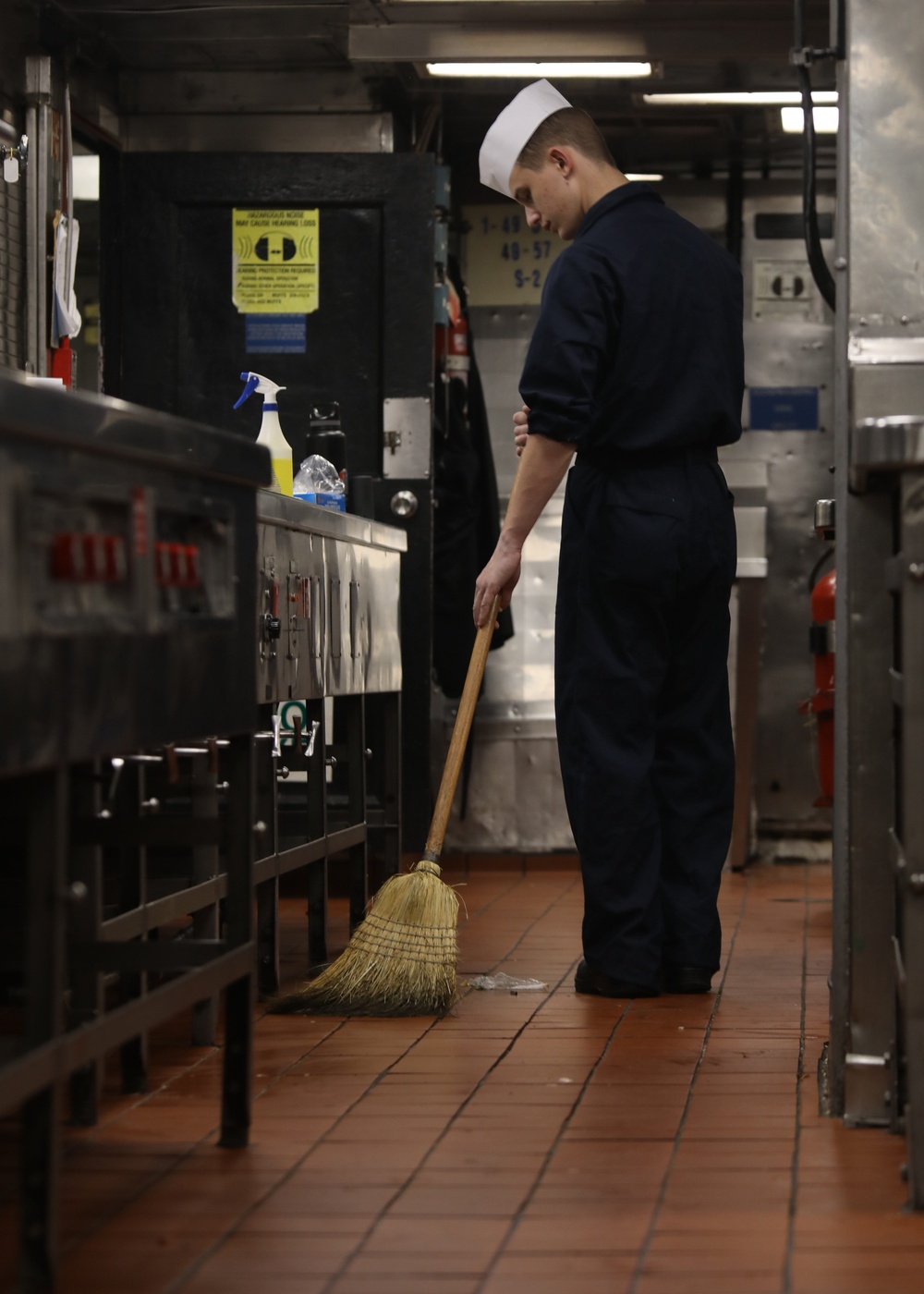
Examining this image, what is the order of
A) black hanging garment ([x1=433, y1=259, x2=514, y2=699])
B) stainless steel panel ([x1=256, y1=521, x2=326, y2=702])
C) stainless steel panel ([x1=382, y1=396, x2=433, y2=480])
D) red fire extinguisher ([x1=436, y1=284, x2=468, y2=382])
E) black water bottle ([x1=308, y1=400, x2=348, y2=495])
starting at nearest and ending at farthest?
stainless steel panel ([x1=256, y1=521, x2=326, y2=702]), black water bottle ([x1=308, y1=400, x2=348, y2=495]), stainless steel panel ([x1=382, y1=396, x2=433, y2=480]), black hanging garment ([x1=433, y1=259, x2=514, y2=699]), red fire extinguisher ([x1=436, y1=284, x2=468, y2=382])

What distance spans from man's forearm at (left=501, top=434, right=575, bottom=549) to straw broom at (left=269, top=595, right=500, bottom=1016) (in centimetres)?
70

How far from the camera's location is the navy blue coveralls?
130 inches

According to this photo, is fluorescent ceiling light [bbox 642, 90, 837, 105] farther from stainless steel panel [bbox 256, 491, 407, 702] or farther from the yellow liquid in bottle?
the yellow liquid in bottle

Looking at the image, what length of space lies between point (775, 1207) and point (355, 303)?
367cm

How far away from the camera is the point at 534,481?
3.35 meters

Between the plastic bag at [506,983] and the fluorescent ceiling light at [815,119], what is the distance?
304 cm

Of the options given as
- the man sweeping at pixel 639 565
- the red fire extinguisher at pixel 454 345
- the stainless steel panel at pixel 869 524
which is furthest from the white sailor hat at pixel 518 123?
the red fire extinguisher at pixel 454 345

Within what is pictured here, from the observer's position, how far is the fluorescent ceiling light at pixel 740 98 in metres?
5.12

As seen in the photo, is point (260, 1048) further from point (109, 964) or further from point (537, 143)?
point (537, 143)

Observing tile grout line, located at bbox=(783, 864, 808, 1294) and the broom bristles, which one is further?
the broom bristles

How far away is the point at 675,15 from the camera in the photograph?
14.8 feet

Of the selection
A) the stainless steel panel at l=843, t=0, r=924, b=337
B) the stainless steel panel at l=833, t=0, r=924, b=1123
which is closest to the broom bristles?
the stainless steel panel at l=833, t=0, r=924, b=1123

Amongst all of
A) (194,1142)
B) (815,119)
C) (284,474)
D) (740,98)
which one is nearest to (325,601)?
(284,474)

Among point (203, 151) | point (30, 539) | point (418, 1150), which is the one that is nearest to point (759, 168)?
point (203, 151)
